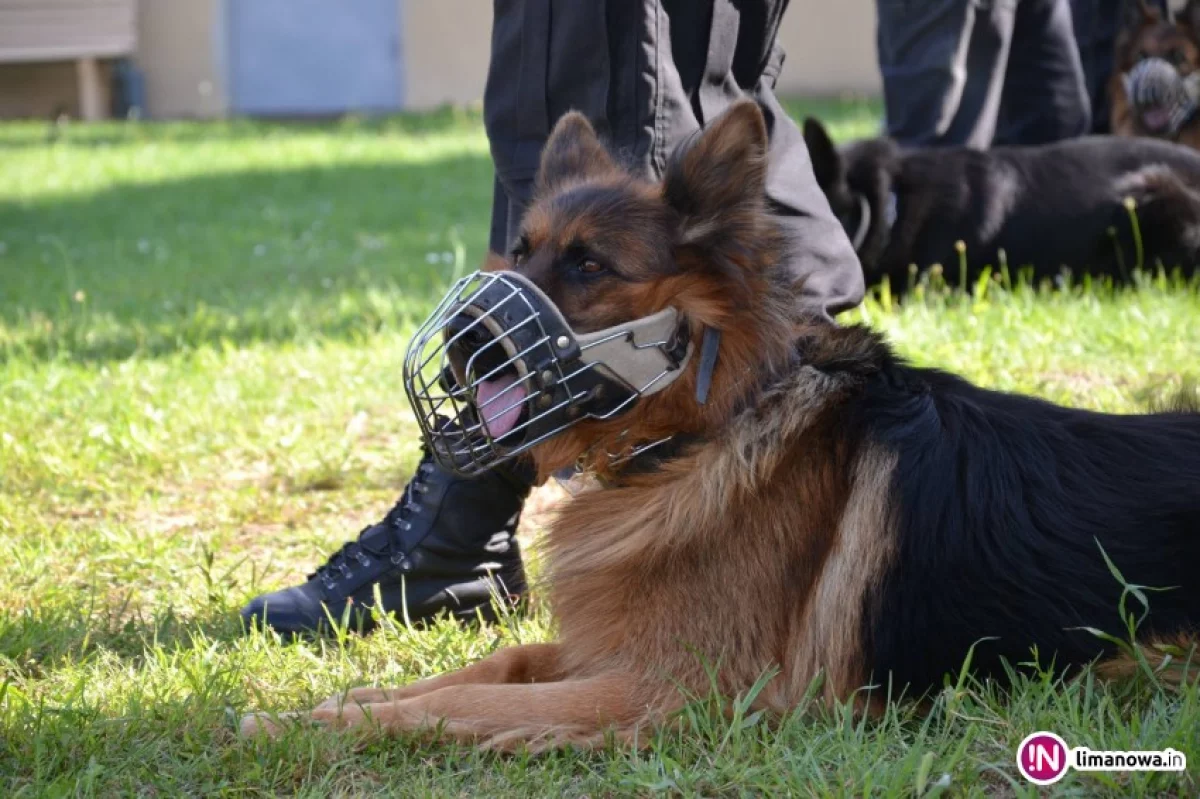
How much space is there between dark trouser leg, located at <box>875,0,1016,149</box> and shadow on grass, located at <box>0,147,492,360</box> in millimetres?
2488

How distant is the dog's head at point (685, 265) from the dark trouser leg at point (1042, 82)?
501cm

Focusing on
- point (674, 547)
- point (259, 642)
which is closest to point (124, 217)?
point (259, 642)

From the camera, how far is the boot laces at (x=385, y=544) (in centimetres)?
344

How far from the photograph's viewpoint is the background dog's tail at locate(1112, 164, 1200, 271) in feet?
21.4

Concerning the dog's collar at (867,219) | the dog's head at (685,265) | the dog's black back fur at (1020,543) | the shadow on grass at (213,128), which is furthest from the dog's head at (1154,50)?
the shadow on grass at (213,128)

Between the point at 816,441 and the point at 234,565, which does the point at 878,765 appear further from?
the point at 234,565

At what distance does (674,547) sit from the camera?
265cm

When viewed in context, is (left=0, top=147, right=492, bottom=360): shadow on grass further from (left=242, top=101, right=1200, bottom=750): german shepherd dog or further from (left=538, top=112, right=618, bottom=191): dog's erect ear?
(left=242, top=101, right=1200, bottom=750): german shepherd dog

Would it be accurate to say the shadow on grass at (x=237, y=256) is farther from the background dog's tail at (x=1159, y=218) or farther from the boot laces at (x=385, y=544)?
the background dog's tail at (x=1159, y=218)

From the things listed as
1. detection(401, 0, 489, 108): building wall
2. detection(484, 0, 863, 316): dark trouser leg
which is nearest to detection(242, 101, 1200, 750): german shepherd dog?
detection(484, 0, 863, 316): dark trouser leg

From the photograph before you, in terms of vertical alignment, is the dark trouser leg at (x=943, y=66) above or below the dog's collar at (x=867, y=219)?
above

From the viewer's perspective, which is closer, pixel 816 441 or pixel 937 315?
pixel 816 441

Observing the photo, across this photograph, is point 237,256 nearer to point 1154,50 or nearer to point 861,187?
point 861,187

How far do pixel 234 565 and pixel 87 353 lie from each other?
2.95 meters
